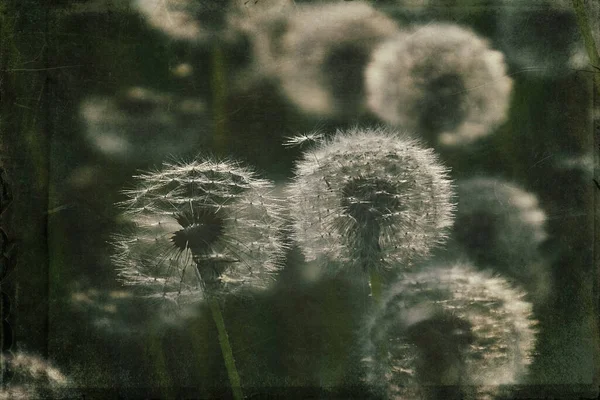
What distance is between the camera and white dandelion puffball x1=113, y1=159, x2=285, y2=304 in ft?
11.8

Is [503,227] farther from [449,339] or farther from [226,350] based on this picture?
[226,350]

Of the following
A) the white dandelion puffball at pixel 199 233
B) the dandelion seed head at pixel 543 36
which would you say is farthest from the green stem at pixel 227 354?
the dandelion seed head at pixel 543 36

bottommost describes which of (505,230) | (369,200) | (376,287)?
(376,287)

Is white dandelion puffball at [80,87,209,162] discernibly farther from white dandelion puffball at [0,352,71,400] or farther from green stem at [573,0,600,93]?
green stem at [573,0,600,93]

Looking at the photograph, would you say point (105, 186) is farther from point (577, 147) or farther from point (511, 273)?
point (577, 147)

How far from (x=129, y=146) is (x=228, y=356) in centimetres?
192

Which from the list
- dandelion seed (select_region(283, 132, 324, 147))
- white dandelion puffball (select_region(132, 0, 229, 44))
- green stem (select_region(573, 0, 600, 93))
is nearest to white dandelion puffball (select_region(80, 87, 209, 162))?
white dandelion puffball (select_region(132, 0, 229, 44))

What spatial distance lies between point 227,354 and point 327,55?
2606 mm

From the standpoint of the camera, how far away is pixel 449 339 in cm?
392

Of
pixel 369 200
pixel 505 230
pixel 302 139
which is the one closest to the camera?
pixel 369 200

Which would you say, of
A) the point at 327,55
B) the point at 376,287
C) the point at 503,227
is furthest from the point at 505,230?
the point at 327,55

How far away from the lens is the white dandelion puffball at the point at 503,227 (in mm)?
3945

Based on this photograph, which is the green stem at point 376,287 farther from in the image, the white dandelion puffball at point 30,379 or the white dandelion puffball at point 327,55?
the white dandelion puffball at point 30,379

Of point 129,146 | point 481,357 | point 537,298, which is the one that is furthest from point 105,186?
point 537,298
